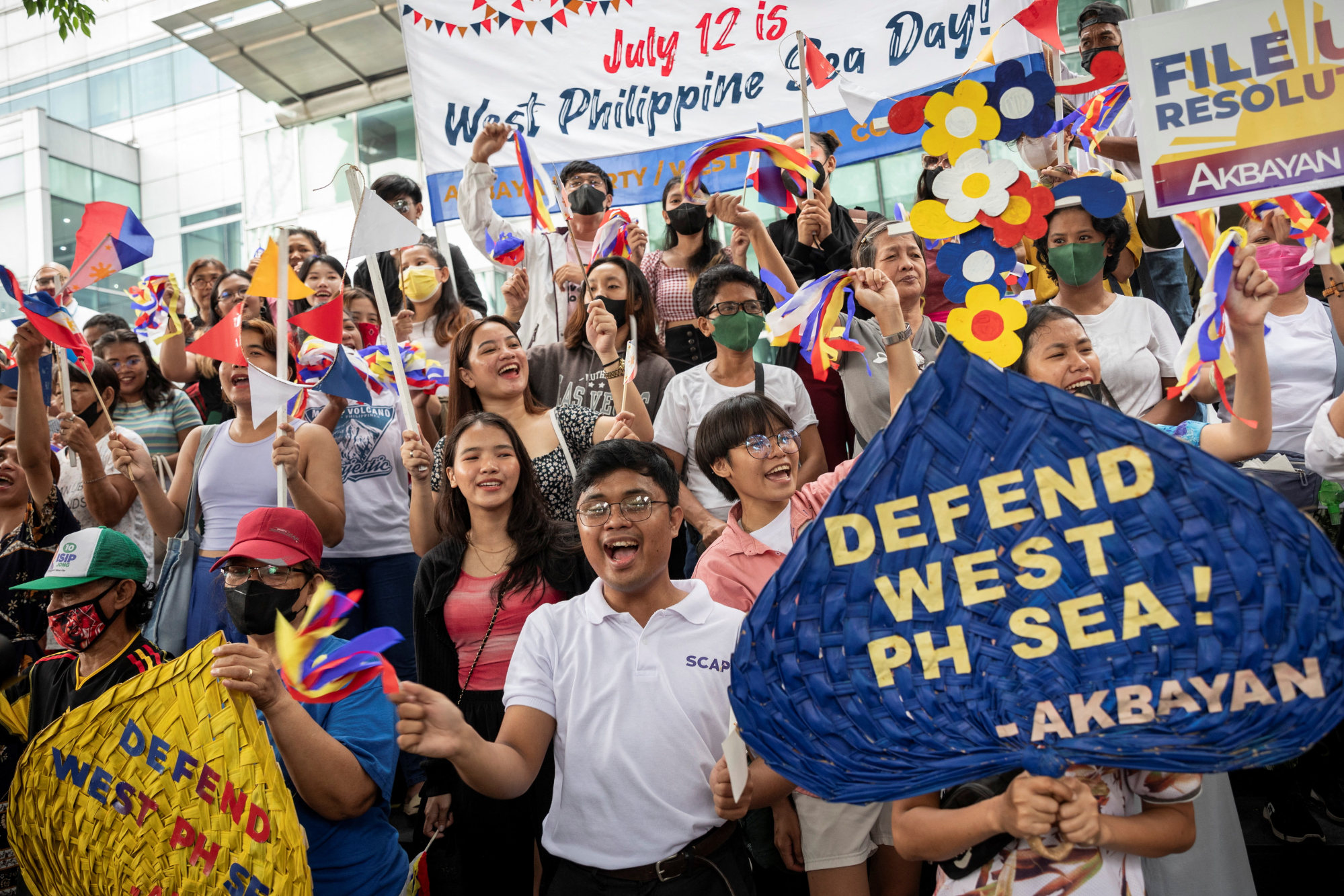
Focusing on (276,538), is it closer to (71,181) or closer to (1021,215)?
(1021,215)

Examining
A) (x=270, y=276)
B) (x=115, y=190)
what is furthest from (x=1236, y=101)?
(x=115, y=190)

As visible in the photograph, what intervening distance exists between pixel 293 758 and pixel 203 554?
180 cm

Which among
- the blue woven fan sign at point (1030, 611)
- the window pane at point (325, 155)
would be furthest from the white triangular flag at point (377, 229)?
the window pane at point (325, 155)

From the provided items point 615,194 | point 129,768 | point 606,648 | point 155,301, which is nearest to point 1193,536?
point 606,648

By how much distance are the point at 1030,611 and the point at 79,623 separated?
2.69 m

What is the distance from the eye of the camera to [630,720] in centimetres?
240

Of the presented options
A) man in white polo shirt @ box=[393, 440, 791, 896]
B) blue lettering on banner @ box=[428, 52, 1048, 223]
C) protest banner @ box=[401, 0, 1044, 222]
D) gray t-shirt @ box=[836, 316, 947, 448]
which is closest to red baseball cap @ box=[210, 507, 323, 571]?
man in white polo shirt @ box=[393, 440, 791, 896]

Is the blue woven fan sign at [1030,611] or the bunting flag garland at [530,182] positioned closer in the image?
the blue woven fan sign at [1030,611]

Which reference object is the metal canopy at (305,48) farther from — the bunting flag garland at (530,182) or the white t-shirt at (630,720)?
the white t-shirt at (630,720)

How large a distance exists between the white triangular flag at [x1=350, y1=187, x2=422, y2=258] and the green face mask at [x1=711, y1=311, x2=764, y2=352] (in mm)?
1148

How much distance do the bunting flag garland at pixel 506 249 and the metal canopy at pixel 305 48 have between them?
9371 millimetres

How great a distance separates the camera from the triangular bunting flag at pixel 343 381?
3926 mm

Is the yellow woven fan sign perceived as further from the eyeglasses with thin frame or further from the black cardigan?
the eyeglasses with thin frame

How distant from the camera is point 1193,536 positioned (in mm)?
1613
